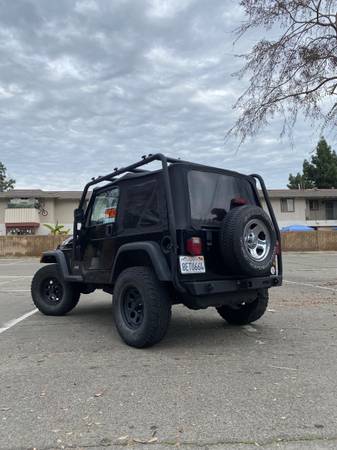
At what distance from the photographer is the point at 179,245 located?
5.50m

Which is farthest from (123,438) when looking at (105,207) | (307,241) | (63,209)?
(63,209)

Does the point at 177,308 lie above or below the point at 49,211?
below

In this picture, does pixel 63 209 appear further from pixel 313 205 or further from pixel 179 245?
pixel 179 245

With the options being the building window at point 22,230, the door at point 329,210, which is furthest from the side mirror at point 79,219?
the door at point 329,210

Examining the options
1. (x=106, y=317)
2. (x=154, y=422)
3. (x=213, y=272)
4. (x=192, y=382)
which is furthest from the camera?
(x=106, y=317)

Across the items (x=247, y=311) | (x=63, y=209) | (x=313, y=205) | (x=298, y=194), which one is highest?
(x=298, y=194)

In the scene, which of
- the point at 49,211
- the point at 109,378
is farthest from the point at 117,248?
the point at 49,211

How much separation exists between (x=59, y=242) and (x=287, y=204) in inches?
972

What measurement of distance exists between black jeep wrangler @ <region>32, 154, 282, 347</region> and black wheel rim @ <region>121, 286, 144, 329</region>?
13 millimetres

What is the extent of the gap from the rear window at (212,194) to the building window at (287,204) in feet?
144

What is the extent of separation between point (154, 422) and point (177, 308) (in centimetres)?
557

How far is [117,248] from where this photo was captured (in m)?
6.50

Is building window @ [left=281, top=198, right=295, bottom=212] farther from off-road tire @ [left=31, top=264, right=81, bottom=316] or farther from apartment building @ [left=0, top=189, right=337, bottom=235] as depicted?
off-road tire @ [left=31, top=264, right=81, bottom=316]

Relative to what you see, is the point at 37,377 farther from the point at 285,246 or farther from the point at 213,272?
the point at 285,246
